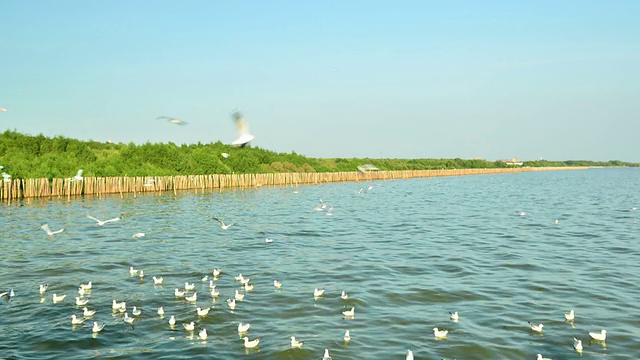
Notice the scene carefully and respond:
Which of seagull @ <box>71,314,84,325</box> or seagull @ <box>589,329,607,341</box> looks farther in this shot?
seagull @ <box>71,314,84,325</box>

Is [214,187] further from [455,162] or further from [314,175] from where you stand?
[455,162]

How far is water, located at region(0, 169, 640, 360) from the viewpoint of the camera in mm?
11438

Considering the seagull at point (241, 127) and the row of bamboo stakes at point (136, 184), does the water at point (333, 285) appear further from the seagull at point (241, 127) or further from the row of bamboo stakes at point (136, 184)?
the row of bamboo stakes at point (136, 184)

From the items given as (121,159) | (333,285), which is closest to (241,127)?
(333,285)

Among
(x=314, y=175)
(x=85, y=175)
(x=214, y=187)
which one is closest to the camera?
(x=85, y=175)

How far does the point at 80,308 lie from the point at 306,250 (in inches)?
429

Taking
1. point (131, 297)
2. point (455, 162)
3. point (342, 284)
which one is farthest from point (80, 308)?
point (455, 162)

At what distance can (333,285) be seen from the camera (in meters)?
16.6

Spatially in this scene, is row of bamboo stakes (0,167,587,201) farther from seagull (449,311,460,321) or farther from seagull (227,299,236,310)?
seagull (449,311,460,321)

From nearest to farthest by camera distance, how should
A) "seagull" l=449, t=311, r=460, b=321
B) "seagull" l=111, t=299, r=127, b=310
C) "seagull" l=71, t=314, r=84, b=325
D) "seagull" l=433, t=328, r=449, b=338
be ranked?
"seagull" l=433, t=328, r=449, b=338, "seagull" l=71, t=314, r=84, b=325, "seagull" l=449, t=311, r=460, b=321, "seagull" l=111, t=299, r=127, b=310

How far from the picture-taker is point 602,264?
2042 cm

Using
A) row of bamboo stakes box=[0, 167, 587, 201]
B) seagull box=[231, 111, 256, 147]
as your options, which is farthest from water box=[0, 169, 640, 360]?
row of bamboo stakes box=[0, 167, 587, 201]

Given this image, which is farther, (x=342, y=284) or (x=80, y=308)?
(x=342, y=284)

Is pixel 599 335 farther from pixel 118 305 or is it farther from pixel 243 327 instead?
pixel 118 305
